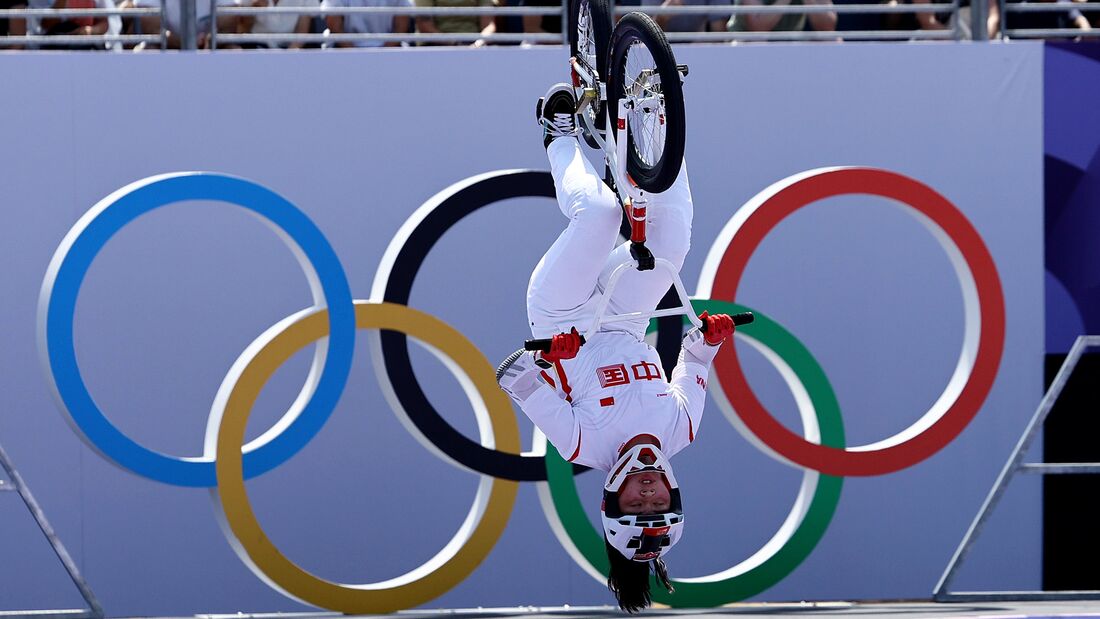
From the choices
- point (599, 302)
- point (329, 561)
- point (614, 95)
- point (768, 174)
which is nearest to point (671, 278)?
point (599, 302)

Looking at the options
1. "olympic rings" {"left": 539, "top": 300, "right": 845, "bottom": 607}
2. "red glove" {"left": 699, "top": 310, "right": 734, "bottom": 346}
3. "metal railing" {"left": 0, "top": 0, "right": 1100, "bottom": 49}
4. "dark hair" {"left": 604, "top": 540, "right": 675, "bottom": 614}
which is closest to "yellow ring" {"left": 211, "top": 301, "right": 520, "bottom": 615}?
"olympic rings" {"left": 539, "top": 300, "right": 845, "bottom": 607}

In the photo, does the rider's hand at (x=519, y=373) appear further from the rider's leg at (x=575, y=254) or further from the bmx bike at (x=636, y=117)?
the bmx bike at (x=636, y=117)

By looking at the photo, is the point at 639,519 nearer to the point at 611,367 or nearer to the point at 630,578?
the point at 630,578

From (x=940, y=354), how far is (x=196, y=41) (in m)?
4.36

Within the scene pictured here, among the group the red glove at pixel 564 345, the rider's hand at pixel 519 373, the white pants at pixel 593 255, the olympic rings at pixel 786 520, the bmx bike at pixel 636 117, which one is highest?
the bmx bike at pixel 636 117

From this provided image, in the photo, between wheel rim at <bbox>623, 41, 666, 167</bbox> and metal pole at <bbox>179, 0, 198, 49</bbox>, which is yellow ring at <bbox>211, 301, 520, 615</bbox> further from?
wheel rim at <bbox>623, 41, 666, 167</bbox>

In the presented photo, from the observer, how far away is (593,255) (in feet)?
18.8

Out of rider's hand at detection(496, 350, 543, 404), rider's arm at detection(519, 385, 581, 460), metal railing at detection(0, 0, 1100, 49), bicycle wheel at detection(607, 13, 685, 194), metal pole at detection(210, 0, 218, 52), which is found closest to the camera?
bicycle wheel at detection(607, 13, 685, 194)

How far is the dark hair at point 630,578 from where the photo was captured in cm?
611

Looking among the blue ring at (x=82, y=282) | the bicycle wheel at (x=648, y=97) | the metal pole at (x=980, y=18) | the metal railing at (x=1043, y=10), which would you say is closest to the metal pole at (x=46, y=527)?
the blue ring at (x=82, y=282)

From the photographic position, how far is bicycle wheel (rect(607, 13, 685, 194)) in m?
5.10

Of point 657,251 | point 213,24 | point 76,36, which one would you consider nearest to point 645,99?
point 657,251

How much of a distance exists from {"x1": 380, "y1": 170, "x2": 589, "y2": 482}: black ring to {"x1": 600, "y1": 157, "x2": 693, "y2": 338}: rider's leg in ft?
5.95

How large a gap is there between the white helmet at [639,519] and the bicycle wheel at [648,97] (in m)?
1.14
